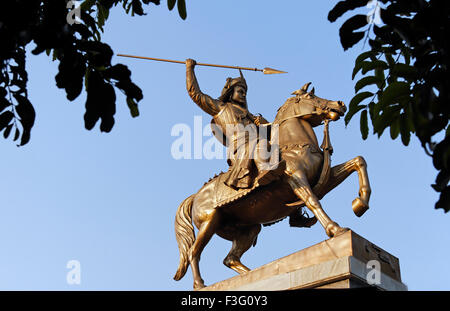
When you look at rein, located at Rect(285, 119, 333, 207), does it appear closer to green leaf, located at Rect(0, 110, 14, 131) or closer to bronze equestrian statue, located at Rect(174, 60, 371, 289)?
bronze equestrian statue, located at Rect(174, 60, 371, 289)

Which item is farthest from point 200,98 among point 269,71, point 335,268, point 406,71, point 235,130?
point 406,71

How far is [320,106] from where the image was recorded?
765 centimetres

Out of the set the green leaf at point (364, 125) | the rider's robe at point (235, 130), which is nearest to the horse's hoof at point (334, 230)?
the rider's robe at point (235, 130)

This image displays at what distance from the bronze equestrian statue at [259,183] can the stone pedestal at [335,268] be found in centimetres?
57

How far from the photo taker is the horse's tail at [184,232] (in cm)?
788

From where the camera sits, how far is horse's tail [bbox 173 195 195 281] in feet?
25.9

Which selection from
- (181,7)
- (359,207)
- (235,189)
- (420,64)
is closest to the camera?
(420,64)

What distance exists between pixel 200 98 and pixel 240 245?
2166 mm

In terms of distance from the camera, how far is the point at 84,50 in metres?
2.89

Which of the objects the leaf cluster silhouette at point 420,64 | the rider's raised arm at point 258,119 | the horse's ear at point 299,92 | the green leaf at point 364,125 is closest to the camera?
the leaf cluster silhouette at point 420,64

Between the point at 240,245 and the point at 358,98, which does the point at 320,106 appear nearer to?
the point at 240,245

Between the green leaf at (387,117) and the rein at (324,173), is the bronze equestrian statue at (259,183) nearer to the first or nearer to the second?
the rein at (324,173)
